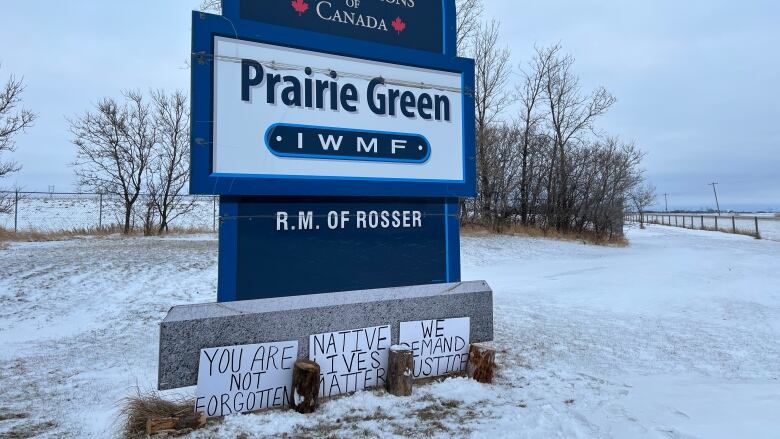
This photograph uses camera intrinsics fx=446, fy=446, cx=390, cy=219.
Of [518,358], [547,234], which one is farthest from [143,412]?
[547,234]

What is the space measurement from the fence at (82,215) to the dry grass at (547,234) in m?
11.8

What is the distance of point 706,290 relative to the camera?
9.05 metres

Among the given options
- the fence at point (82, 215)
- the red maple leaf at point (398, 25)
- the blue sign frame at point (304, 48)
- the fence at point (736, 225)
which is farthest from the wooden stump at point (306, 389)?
the fence at point (736, 225)

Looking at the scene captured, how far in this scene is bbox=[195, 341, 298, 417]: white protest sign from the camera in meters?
3.35

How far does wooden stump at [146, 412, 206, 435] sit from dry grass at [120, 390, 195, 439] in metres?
0.05

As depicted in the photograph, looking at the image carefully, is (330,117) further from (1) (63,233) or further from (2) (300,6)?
(1) (63,233)

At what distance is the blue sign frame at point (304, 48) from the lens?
11.7 ft

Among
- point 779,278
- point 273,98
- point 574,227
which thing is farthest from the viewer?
point 574,227

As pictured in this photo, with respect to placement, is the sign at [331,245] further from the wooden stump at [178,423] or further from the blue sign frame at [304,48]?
the wooden stump at [178,423]

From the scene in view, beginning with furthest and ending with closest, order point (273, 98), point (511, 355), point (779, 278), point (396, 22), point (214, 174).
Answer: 1. point (779, 278)
2. point (511, 355)
3. point (396, 22)
4. point (273, 98)
5. point (214, 174)

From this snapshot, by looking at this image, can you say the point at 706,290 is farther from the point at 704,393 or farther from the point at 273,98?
the point at 273,98

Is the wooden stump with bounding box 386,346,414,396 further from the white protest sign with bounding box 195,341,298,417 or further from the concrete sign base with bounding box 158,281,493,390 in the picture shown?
the white protest sign with bounding box 195,341,298,417

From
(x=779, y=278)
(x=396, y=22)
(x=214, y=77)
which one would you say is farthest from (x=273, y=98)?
(x=779, y=278)

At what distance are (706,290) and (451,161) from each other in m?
7.51
